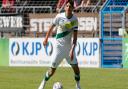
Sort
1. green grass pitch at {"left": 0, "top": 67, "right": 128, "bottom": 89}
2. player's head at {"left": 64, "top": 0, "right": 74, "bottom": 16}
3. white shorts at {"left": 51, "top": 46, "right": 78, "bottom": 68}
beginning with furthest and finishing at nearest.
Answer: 1. green grass pitch at {"left": 0, "top": 67, "right": 128, "bottom": 89}
2. white shorts at {"left": 51, "top": 46, "right": 78, "bottom": 68}
3. player's head at {"left": 64, "top": 0, "right": 74, "bottom": 16}

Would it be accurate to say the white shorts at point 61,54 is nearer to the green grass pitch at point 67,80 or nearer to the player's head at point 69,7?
the player's head at point 69,7

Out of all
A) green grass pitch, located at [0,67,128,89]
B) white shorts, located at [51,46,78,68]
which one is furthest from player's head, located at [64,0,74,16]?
green grass pitch, located at [0,67,128,89]

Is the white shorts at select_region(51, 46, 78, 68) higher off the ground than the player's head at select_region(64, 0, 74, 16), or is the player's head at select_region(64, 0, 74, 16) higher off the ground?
the player's head at select_region(64, 0, 74, 16)

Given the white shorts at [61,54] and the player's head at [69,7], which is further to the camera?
the white shorts at [61,54]

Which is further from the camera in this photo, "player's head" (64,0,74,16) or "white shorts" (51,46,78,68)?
"white shorts" (51,46,78,68)

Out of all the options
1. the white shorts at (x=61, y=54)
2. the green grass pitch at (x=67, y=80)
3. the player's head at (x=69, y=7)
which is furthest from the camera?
the green grass pitch at (x=67, y=80)

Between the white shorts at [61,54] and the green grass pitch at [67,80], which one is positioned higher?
the white shorts at [61,54]

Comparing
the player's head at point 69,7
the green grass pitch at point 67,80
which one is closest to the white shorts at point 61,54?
the player's head at point 69,7

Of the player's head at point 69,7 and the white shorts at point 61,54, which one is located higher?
the player's head at point 69,7

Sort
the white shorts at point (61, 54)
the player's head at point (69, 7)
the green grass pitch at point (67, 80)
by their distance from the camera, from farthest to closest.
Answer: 1. the green grass pitch at point (67, 80)
2. the white shorts at point (61, 54)
3. the player's head at point (69, 7)

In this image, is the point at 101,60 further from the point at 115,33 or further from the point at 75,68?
the point at 75,68

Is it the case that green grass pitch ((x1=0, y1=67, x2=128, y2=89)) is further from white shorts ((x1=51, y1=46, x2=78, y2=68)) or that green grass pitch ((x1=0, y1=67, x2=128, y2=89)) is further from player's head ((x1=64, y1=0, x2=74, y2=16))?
player's head ((x1=64, y1=0, x2=74, y2=16))

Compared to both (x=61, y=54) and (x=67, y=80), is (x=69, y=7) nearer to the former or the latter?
(x=61, y=54)

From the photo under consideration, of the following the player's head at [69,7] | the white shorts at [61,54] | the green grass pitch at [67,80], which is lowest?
the green grass pitch at [67,80]
